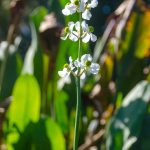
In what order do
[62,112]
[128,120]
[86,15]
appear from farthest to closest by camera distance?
1. [62,112]
2. [128,120]
3. [86,15]

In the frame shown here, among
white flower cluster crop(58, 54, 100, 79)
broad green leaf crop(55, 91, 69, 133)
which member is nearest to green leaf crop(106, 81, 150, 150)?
broad green leaf crop(55, 91, 69, 133)

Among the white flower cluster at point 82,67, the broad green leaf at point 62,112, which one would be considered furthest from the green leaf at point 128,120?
the white flower cluster at point 82,67

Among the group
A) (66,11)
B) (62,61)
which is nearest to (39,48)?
(62,61)

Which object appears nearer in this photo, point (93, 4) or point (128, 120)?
point (93, 4)

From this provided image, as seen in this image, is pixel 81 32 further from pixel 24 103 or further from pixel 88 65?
pixel 24 103

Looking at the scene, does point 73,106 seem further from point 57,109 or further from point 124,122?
point 124,122

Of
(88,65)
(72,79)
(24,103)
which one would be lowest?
(88,65)

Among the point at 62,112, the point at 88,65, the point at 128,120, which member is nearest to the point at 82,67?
the point at 88,65
